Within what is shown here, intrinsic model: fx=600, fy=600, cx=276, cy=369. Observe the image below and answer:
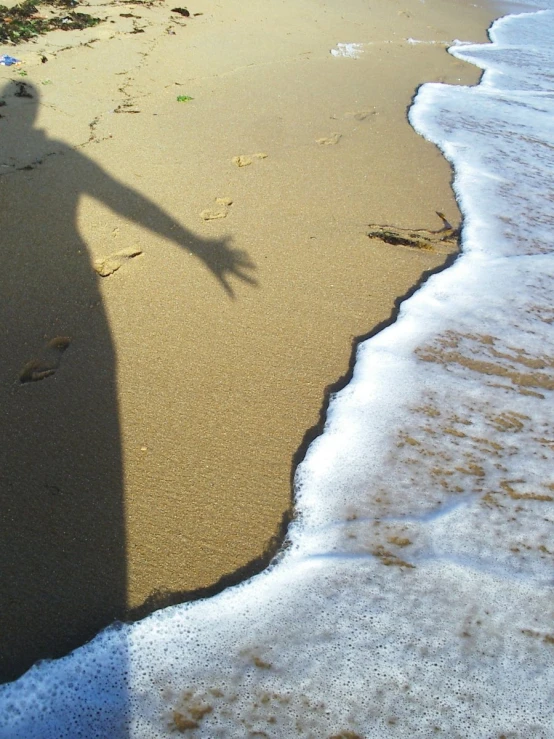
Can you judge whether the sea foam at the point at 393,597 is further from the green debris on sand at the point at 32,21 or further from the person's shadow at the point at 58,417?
the green debris on sand at the point at 32,21

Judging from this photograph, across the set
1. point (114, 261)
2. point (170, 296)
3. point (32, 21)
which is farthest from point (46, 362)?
point (32, 21)

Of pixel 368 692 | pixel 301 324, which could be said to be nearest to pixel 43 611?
pixel 368 692

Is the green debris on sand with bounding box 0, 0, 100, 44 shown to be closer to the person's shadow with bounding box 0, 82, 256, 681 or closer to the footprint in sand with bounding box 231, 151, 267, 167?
the person's shadow with bounding box 0, 82, 256, 681

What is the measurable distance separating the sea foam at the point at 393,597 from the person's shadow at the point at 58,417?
0.16 meters

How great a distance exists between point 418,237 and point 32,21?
16.9 feet

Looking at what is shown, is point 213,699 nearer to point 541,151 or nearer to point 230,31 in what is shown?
point 541,151

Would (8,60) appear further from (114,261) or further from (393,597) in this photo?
(393,597)

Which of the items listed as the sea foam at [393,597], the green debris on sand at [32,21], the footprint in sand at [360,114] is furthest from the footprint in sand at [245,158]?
the green debris on sand at [32,21]

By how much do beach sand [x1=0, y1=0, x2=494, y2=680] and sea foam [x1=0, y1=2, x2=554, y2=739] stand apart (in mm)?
121

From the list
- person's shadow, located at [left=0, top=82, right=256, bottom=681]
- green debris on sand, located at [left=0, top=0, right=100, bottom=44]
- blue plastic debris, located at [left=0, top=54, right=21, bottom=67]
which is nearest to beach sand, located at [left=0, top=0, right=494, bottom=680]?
person's shadow, located at [left=0, top=82, right=256, bottom=681]

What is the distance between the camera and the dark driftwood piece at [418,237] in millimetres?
3637

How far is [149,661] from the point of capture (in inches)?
68.2

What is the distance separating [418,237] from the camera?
12.2 feet

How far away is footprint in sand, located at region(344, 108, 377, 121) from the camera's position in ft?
17.0
